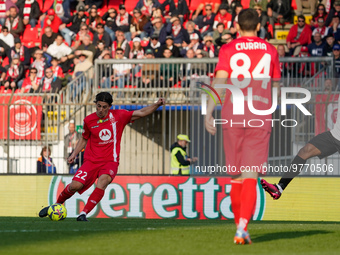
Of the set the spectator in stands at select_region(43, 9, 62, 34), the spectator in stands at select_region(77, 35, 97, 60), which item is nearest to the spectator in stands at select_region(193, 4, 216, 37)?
the spectator in stands at select_region(77, 35, 97, 60)

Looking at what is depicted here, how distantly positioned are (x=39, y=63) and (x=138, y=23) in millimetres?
3239

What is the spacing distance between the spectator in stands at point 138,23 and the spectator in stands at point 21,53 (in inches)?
136

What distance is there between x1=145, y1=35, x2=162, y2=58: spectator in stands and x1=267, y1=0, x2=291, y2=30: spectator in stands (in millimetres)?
3278

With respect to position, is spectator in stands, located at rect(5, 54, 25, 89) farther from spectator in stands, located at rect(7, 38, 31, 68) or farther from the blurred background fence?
the blurred background fence

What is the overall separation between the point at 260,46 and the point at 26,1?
64.3 feet

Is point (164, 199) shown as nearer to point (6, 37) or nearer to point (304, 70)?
point (304, 70)

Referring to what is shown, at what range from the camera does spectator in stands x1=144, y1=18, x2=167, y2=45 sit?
2238 cm

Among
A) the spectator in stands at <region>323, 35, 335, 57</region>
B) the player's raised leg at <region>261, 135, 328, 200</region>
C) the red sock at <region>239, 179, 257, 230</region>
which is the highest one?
the spectator in stands at <region>323, 35, 335, 57</region>

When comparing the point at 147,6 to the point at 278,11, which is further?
the point at 147,6

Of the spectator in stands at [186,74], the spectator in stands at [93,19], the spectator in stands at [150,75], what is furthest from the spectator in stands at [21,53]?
the spectator in stands at [186,74]

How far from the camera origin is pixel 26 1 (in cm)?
2641

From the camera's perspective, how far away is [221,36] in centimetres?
2181

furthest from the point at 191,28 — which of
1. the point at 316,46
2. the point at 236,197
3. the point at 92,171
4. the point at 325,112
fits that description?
the point at 236,197

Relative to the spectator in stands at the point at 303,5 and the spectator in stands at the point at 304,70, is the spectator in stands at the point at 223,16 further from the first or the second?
the spectator in stands at the point at 304,70
